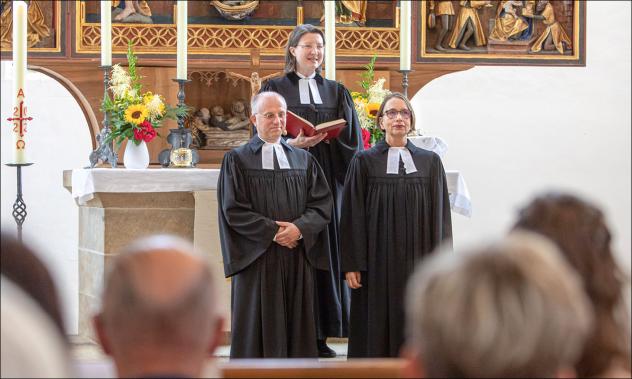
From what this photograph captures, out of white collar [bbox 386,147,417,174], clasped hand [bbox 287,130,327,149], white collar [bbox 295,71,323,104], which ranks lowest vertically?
white collar [bbox 386,147,417,174]

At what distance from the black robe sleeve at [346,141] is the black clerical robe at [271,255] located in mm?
549

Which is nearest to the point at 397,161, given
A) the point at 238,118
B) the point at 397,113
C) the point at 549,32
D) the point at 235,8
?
the point at 397,113

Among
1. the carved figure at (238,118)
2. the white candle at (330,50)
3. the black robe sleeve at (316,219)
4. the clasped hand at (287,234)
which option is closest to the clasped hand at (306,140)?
the black robe sleeve at (316,219)

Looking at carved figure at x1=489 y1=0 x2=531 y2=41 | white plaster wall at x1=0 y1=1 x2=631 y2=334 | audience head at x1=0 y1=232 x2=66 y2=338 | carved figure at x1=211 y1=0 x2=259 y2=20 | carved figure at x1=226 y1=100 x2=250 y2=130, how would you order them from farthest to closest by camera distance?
1. white plaster wall at x1=0 y1=1 x2=631 y2=334
2. carved figure at x1=489 y1=0 x2=531 y2=41
3. carved figure at x1=211 y1=0 x2=259 y2=20
4. carved figure at x1=226 y1=100 x2=250 y2=130
5. audience head at x1=0 y1=232 x2=66 y2=338

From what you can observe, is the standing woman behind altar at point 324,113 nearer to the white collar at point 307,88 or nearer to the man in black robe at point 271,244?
the white collar at point 307,88

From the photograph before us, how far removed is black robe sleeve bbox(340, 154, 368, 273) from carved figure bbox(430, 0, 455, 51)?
3.82 m

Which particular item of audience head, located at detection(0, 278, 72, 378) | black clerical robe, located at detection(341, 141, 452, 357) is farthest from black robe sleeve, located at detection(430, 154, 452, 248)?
audience head, located at detection(0, 278, 72, 378)

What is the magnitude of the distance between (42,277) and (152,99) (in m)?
4.82

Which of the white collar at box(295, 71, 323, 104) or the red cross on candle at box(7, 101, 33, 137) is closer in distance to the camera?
the red cross on candle at box(7, 101, 33, 137)

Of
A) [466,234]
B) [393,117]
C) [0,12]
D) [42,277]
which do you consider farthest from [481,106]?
[42,277]

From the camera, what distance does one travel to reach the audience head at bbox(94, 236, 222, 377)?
1399mm

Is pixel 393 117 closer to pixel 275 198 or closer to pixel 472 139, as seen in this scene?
pixel 275 198

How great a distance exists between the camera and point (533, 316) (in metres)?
1.36

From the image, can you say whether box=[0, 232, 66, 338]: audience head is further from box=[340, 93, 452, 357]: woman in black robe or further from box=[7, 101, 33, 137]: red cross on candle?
box=[340, 93, 452, 357]: woman in black robe
